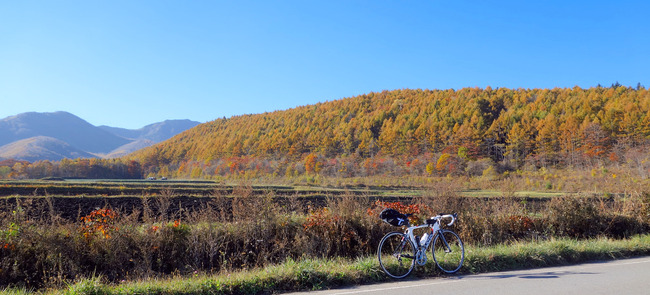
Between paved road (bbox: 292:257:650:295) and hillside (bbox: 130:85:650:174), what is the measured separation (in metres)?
80.8

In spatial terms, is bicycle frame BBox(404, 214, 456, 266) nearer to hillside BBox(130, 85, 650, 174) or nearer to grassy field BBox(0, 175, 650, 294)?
grassy field BBox(0, 175, 650, 294)

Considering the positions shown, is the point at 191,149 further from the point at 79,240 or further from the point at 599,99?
the point at 79,240

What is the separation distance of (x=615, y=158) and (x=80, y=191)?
84092mm

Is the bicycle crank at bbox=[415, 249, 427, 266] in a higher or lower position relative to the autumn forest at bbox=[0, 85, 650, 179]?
→ lower

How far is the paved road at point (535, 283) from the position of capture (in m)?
5.55

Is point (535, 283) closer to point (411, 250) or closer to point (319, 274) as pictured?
point (411, 250)

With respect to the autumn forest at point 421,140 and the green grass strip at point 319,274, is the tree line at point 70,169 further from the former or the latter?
the green grass strip at point 319,274

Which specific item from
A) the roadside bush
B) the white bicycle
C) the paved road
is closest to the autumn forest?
the roadside bush

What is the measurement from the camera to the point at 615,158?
236 feet

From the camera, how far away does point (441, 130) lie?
→ 323 ft

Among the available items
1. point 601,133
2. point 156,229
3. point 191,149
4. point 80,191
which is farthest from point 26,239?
point 191,149

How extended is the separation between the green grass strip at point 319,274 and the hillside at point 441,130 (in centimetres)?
7961

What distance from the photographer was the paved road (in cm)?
555

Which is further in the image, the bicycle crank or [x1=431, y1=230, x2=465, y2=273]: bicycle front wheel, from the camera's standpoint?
[x1=431, y1=230, x2=465, y2=273]: bicycle front wheel
